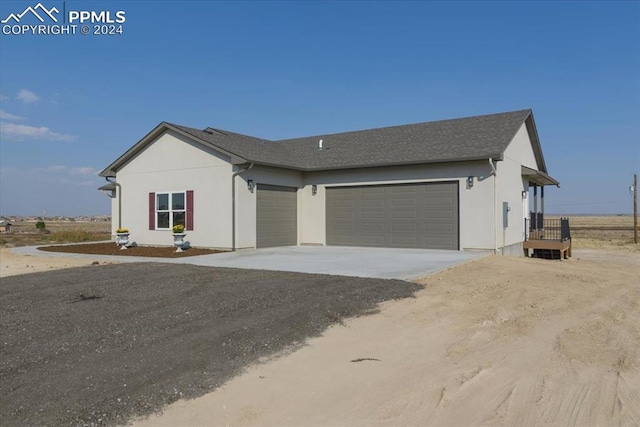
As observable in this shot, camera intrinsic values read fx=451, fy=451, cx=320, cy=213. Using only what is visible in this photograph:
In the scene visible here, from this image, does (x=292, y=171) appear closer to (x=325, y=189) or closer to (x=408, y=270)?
(x=325, y=189)

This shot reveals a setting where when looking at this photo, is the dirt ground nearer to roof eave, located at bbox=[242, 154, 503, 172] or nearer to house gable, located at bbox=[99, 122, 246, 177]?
roof eave, located at bbox=[242, 154, 503, 172]

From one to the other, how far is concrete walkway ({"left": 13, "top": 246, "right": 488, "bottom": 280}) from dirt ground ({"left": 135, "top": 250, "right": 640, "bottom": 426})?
123 inches

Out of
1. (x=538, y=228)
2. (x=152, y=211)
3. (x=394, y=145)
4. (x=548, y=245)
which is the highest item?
(x=394, y=145)

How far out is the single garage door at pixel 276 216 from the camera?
651 inches

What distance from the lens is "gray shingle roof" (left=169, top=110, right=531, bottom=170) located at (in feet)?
50.8

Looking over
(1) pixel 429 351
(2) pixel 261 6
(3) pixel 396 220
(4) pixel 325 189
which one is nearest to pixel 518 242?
(3) pixel 396 220

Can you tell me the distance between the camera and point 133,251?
16.0m

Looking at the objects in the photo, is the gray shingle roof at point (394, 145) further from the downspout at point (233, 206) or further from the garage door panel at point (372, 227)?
the garage door panel at point (372, 227)

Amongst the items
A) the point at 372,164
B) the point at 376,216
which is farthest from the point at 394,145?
the point at 376,216

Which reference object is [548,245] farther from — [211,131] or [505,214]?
[211,131]

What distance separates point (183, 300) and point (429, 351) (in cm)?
421

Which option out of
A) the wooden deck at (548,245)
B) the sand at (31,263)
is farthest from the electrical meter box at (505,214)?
the sand at (31,263)

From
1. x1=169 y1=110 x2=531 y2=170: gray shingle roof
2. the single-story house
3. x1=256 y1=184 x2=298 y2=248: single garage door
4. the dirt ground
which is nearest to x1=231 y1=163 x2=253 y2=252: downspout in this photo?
the single-story house

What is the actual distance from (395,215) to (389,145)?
3140mm
